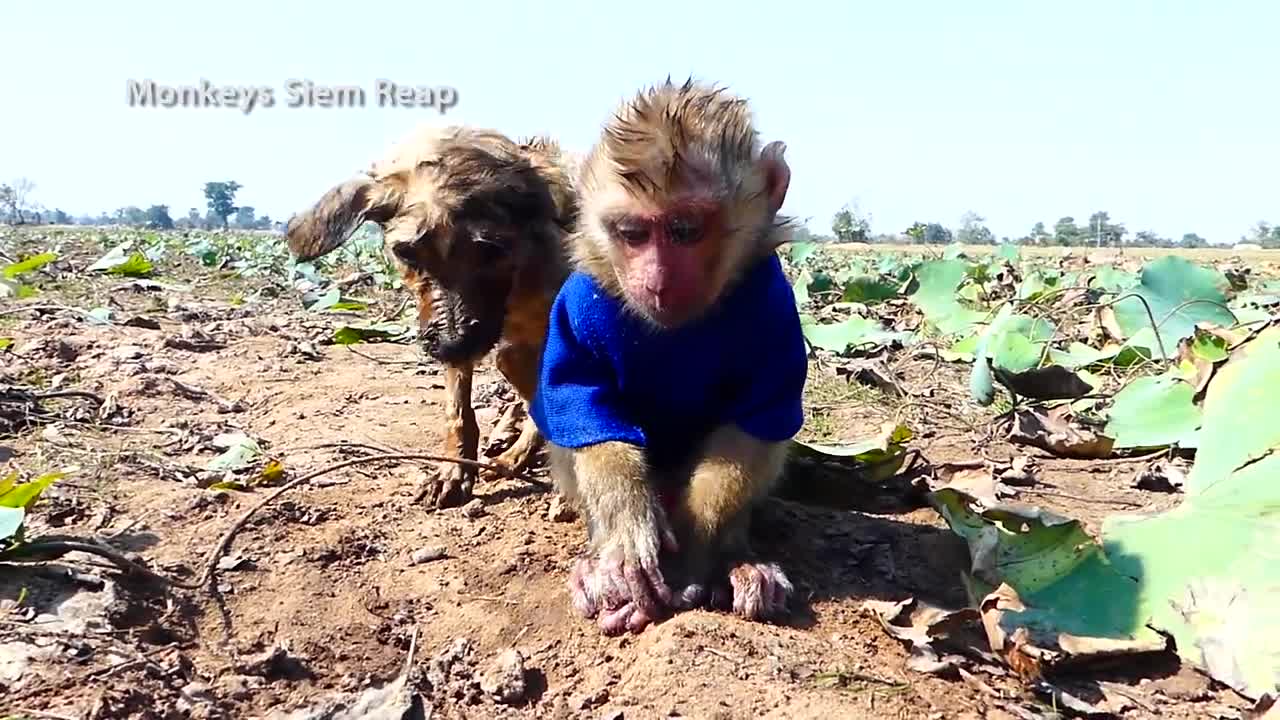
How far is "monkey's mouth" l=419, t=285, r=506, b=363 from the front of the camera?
4.14 meters

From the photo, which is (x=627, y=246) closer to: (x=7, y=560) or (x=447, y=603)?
(x=447, y=603)

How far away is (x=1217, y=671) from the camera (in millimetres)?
2506

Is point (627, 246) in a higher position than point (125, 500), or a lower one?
higher

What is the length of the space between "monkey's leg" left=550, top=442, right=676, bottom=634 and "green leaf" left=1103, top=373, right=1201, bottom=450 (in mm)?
2247

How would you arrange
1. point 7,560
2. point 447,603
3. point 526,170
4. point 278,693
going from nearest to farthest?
point 278,693, point 7,560, point 447,603, point 526,170

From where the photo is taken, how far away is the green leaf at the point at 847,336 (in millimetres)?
6801

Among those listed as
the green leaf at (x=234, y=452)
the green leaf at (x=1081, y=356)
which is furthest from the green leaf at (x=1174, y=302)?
the green leaf at (x=234, y=452)

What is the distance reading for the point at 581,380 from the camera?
3375 millimetres

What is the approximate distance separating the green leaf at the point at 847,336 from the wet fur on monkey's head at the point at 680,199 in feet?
11.0

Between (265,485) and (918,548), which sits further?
(265,485)

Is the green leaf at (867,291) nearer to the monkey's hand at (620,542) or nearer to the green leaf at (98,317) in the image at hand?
the green leaf at (98,317)

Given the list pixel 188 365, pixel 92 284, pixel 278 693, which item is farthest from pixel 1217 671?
pixel 92 284

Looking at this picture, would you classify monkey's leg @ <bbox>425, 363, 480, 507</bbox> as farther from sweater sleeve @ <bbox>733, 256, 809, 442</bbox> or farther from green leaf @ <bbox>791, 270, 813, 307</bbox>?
green leaf @ <bbox>791, 270, 813, 307</bbox>

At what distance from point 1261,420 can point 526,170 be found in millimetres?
2808
